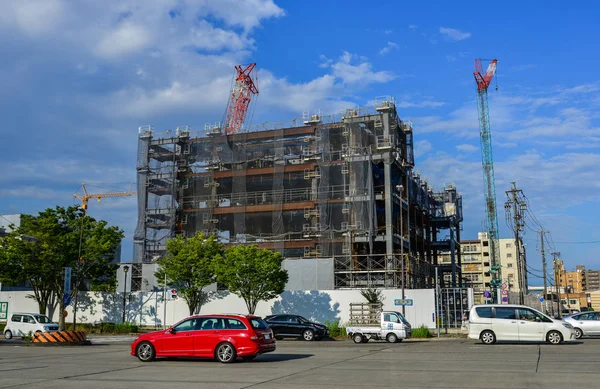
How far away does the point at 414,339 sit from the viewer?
33500 millimetres

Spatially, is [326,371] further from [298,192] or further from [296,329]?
[298,192]

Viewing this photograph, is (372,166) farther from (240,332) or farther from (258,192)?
(240,332)

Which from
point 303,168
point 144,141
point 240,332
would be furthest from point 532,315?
point 144,141

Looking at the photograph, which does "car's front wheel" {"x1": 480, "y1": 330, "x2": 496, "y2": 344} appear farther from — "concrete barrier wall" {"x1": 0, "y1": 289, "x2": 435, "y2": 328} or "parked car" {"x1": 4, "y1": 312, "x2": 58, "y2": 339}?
"parked car" {"x1": 4, "y1": 312, "x2": 58, "y2": 339}

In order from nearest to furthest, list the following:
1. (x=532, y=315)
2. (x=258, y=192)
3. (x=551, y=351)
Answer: (x=551, y=351), (x=532, y=315), (x=258, y=192)

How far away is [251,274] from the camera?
142ft

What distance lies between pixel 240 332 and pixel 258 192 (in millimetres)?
47174

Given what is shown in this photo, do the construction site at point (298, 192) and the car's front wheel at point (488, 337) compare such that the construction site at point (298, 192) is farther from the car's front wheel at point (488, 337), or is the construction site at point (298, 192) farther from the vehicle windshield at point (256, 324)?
the vehicle windshield at point (256, 324)

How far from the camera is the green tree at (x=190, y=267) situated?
44938 mm

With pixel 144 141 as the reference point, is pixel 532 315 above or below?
below

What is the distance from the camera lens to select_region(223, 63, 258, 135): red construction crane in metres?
83.9

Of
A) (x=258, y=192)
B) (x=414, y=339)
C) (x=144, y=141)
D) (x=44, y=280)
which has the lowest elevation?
(x=414, y=339)

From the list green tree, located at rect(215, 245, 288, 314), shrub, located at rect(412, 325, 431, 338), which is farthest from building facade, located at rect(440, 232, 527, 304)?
shrub, located at rect(412, 325, 431, 338)

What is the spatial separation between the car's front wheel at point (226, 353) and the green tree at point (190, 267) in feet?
90.0
